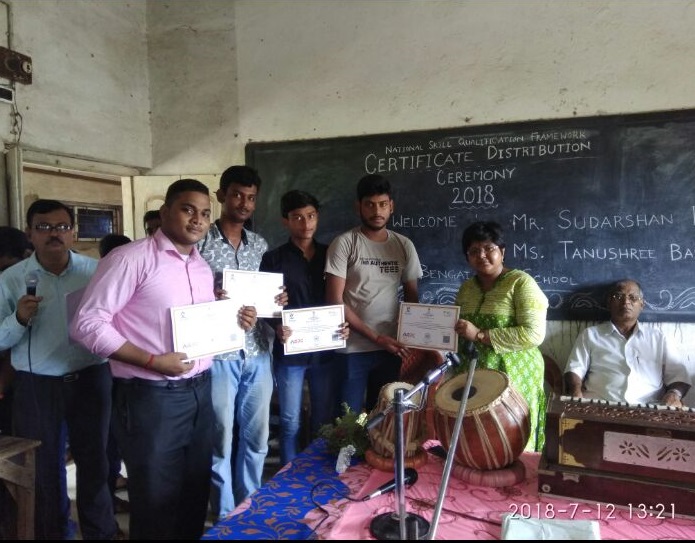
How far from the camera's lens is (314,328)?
2627mm

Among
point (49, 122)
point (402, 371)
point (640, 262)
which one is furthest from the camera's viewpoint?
point (49, 122)

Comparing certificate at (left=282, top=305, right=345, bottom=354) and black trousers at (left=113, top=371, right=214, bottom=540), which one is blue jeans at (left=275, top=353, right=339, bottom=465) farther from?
black trousers at (left=113, top=371, right=214, bottom=540)

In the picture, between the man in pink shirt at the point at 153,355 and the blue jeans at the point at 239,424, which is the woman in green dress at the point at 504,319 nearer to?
the blue jeans at the point at 239,424

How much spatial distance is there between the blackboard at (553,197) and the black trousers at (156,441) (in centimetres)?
230

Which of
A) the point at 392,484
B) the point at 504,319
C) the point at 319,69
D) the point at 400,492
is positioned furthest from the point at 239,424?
the point at 319,69

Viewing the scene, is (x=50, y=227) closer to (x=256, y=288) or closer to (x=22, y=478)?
(x=256, y=288)

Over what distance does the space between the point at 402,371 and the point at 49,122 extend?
3.16 metres

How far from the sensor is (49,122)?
3.71 metres

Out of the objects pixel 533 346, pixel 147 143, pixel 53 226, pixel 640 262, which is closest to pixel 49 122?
pixel 147 143

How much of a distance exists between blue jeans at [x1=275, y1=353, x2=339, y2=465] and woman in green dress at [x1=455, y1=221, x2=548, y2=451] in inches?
A: 33.4

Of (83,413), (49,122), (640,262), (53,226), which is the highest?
(49,122)

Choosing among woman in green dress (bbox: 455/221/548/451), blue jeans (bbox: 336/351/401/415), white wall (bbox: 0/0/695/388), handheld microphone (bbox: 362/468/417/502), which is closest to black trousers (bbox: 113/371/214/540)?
handheld microphone (bbox: 362/468/417/502)

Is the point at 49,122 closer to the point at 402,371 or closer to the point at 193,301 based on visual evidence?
the point at 193,301

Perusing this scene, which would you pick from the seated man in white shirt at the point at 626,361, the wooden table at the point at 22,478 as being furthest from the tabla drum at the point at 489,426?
the wooden table at the point at 22,478
